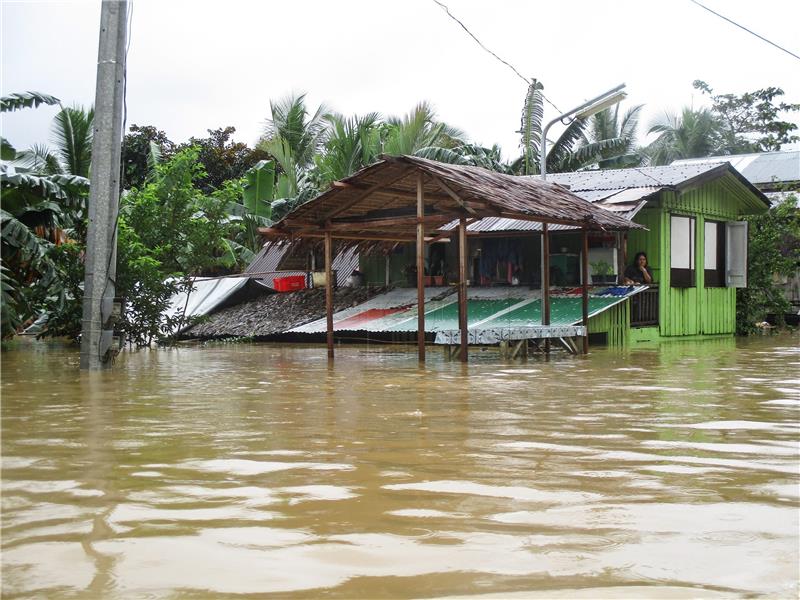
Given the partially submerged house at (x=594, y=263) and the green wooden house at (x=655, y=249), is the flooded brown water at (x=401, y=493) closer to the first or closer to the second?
the partially submerged house at (x=594, y=263)

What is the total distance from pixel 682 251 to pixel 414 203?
789 cm

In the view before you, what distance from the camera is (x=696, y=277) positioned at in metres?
21.1

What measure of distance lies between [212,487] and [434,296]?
15.1 m

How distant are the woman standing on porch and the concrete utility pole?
10.8 metres

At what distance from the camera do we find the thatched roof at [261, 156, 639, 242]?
1309cm

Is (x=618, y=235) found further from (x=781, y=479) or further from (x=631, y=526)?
(x=631, y=526)

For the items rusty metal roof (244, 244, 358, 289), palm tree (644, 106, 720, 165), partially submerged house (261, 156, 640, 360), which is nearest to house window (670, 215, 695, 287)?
partially submerged house (261, 156, 640, 360)

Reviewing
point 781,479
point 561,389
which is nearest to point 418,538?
point 781,479

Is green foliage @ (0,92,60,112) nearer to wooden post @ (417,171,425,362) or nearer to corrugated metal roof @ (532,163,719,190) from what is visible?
wooden post @ (417,171,425,362)

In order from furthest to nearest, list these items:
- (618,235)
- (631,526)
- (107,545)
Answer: (618,235) → (631,526) → (107,545)

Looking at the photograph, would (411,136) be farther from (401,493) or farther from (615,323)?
(401,493)

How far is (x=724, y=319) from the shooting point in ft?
73.4

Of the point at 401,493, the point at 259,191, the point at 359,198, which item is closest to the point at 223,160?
the point at 259,191

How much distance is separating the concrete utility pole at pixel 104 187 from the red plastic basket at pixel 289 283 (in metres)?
10.6
